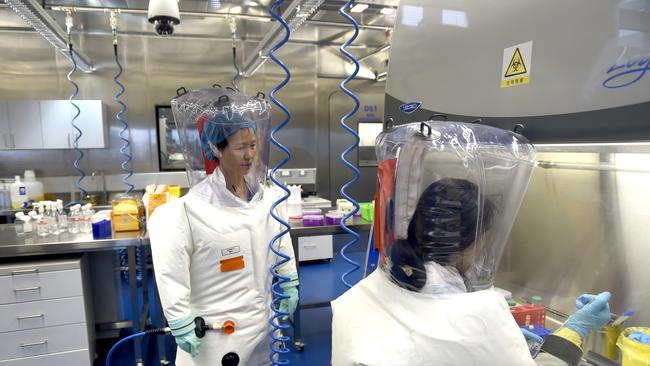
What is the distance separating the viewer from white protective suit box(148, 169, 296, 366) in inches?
63.1

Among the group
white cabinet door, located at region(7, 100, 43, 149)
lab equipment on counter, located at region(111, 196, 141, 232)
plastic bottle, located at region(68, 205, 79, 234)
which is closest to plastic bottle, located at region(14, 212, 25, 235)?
plastic bottle, located at region(68, 205, 79, 234)

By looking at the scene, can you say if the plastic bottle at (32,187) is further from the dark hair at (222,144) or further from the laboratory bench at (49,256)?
the dark hair at (222,144)

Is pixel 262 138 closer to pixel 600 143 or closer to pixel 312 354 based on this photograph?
pixel 600 143

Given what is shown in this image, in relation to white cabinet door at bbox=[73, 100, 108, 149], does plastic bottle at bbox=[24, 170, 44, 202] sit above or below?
below

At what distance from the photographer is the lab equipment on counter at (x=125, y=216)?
2.62m

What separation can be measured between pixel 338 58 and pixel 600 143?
524 cm

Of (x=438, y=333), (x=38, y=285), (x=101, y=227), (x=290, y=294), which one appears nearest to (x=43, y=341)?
(x=38, y=285)

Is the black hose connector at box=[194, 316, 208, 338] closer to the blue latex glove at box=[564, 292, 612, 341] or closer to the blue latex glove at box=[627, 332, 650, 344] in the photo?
the blue latex glove at box=[564, 292, 612, 341]

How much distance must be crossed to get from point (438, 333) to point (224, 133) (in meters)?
1.27

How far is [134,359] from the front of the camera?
2.76 meters

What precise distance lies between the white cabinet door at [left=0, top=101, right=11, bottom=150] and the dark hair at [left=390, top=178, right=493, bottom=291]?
16.9ft

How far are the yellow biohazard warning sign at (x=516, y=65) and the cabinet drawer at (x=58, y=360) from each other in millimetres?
2848

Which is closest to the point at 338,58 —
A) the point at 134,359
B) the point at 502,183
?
the point at 134,359

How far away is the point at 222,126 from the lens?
170cm
